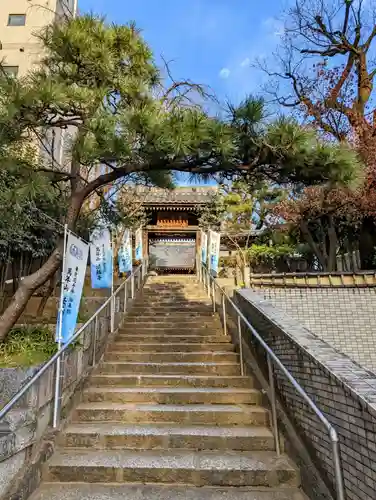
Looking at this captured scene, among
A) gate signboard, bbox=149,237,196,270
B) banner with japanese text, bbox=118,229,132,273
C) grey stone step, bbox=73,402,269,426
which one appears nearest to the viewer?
grey stone step, bbox=73,402,269,426

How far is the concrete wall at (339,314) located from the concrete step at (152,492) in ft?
14.0

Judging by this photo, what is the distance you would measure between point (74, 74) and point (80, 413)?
442cm

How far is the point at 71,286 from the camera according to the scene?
427cm

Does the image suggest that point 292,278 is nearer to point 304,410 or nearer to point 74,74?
point 304,410

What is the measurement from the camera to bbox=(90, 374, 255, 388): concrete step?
465 centimetres

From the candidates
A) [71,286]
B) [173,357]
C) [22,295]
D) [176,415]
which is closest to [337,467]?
[176,415]

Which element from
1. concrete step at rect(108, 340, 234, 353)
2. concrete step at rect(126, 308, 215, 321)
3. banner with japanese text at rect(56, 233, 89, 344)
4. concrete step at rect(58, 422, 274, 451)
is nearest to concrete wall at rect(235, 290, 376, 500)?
concrete step at rect(58, 422, 274, 451)

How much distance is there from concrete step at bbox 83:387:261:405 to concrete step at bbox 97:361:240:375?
0.63 metres

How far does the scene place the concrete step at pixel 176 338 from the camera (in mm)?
6238

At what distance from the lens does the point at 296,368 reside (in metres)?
3.44

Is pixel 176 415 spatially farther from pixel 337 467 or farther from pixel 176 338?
pixel 176 338

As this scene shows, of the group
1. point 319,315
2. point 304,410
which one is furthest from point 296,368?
point 319,315

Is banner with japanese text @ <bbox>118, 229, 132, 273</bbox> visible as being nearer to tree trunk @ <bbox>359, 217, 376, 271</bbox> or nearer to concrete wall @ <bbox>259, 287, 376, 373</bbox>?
concrete wall @ <bbox>259, 287, 376, 373</bbox>

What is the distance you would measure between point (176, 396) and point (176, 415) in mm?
362
